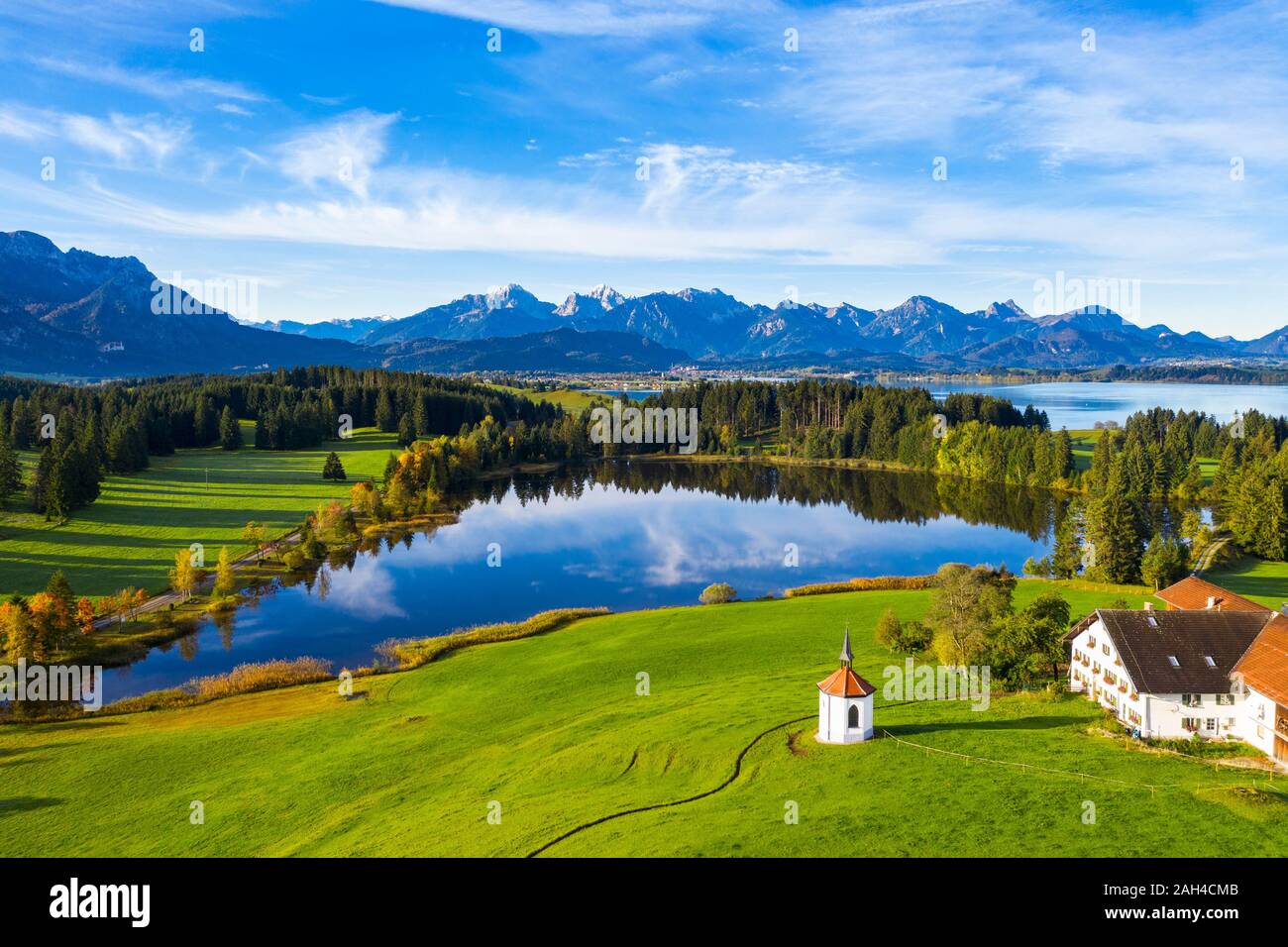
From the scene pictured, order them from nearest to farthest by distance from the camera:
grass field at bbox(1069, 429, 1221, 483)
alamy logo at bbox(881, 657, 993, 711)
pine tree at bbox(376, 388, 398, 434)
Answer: alamy logo at bbox(881, 657, 993, 711) → grass field at bbox(1069, 429, 1221, 483) → pine tree at bbox(376, 388, 398, 434)

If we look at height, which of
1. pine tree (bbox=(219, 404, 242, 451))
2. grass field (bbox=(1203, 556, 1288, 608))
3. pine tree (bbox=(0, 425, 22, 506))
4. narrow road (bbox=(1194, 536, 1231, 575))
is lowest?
grass field (bbox=(1203, 556, 1288, 608))

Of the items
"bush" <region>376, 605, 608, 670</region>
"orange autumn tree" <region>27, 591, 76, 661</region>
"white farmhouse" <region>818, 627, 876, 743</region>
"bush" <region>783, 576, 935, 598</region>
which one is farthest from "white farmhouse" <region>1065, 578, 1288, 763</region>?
"orange autumn tree" <region>27, 591, 76, 661</region>

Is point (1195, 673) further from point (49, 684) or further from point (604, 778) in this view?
point (49, 684)

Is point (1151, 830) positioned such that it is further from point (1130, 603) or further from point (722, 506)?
point (722, 506)

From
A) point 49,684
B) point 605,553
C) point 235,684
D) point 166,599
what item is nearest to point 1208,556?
point 605,553

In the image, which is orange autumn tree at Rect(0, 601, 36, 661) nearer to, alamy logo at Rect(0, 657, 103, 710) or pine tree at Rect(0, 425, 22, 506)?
alamy logo at Rect(0, 657, 103, 710)

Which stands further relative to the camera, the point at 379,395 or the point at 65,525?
the point at 379,395
